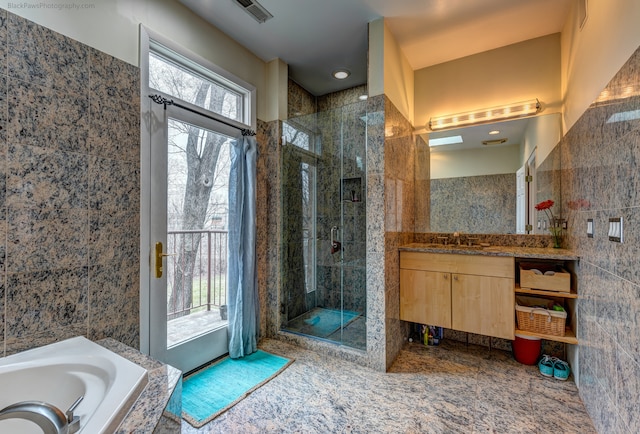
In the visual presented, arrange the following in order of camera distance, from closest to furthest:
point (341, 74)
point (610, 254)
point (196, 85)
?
point (610, 254) < point (196, 85) < point (341, 74)

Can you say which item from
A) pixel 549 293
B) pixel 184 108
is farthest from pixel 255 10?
pixel 549 293

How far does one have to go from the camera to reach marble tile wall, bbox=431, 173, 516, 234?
271 centimetres

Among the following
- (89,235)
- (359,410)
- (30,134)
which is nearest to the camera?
(30,134)

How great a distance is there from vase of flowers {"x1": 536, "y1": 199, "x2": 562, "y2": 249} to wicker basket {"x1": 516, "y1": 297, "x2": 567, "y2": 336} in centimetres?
56

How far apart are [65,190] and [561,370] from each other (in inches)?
139

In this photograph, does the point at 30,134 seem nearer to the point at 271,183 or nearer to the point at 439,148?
the point at 271,183


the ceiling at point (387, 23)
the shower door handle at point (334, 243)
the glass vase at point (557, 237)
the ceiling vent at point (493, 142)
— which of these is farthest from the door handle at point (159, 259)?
the glass vase at point (557, 237)

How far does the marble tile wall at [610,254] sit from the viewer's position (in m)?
1.21

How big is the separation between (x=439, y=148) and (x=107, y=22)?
9.34ft

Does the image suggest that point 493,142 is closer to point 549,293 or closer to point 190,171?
point 549,293

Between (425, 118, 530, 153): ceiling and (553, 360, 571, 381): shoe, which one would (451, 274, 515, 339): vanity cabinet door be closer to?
(553, 360, 571, 381): shoe

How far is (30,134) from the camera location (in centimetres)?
141

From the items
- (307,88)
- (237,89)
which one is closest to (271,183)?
(237,89)

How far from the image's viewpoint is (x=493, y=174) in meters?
2.77
